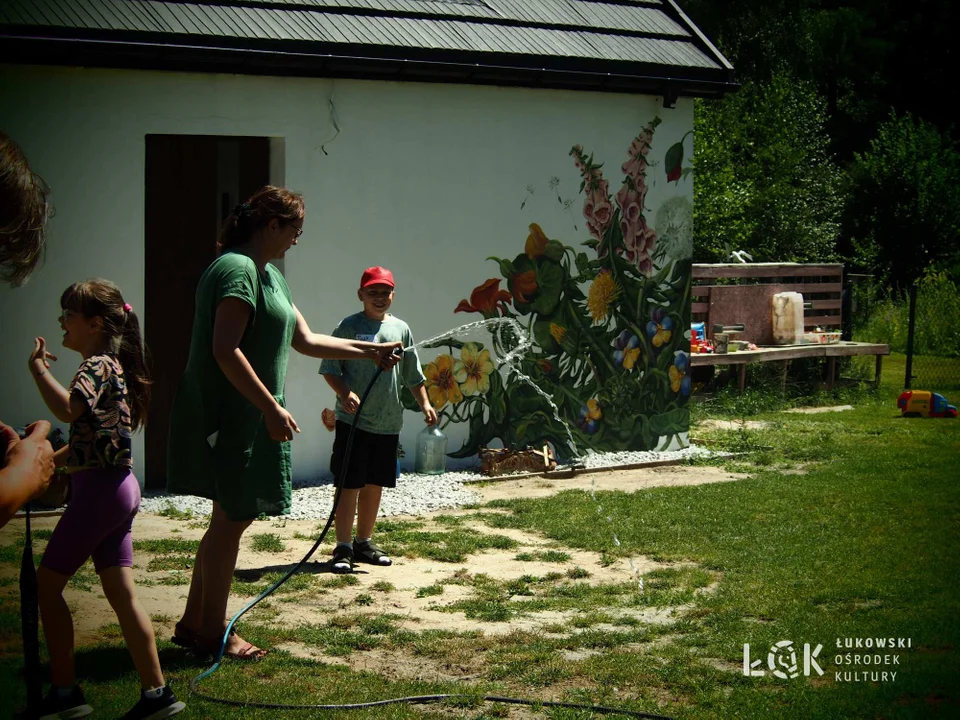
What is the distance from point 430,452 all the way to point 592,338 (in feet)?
6.66

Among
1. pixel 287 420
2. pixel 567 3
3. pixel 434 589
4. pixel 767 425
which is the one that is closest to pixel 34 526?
pixel 434 589

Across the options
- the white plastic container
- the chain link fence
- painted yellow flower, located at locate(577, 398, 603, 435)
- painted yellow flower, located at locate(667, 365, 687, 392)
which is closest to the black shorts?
painted yellow flower, located at locate(577, 398, 603, 435)

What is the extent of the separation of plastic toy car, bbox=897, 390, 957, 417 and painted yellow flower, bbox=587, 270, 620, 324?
16.3ft

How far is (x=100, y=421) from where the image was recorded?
4664mm

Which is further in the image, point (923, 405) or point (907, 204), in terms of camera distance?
point (907, 204)

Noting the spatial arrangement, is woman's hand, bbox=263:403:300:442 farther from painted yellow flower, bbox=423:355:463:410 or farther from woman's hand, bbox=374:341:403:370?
painted yellow flower, bbox=423:355:463:410

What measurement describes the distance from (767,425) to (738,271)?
2.97 metres

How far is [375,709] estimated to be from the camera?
476 centimetres

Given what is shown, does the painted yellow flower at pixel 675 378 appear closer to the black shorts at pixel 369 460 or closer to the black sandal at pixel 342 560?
the black shorts at pixel 369 460

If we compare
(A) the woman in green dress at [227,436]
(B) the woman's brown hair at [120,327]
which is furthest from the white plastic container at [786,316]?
(B) the woman's brown hair at [120,327]

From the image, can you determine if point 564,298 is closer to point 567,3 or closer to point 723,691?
point 567,3

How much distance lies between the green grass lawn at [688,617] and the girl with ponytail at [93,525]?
8.1 inches

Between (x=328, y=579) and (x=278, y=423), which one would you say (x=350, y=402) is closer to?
(x=328, y=579)

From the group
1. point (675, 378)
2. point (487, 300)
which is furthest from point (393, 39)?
point (675, 378)
